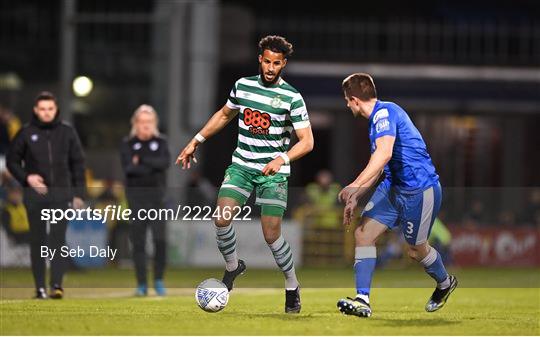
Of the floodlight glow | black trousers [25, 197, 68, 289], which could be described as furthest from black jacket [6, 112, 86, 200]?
the floodlight glow

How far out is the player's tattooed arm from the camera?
40.0 feet

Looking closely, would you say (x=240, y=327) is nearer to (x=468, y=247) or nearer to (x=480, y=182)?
(x=468, y=247)

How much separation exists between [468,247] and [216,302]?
15798 millimetres

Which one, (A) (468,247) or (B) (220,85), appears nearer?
(A) (468,247)

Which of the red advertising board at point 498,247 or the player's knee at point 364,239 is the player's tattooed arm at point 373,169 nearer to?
the player's knee at point 364,239

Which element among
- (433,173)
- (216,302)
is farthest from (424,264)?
(216,302)

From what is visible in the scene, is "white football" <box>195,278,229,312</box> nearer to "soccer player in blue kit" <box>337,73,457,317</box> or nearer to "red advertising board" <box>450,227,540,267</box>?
"soccer player in blue kit" <box>337,73,457,317</box>

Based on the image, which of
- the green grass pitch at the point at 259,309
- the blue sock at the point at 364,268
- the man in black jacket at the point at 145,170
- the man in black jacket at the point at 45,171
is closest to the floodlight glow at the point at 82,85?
the green grass pitch at the point at 259,309

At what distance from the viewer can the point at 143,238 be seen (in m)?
17.1

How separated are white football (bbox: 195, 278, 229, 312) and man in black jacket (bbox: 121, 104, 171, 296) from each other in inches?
162

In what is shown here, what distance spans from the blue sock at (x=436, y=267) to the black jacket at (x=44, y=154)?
4365 mm

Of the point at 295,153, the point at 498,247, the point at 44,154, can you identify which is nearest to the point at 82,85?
the point at 498,247

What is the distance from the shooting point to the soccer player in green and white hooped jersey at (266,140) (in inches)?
503

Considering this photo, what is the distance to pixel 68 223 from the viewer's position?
15.5 m
